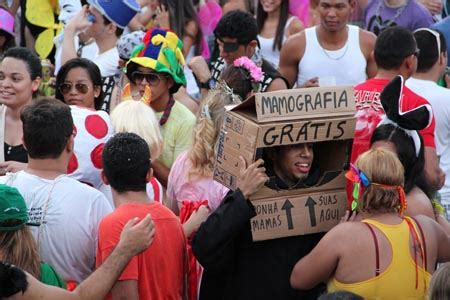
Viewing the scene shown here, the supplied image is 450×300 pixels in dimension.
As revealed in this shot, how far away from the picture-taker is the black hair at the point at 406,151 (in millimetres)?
5598

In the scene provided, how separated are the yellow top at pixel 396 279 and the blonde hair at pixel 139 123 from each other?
1555 millimetres

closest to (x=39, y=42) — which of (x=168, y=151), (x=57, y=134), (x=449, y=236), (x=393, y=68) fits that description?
(x=168, y=151)

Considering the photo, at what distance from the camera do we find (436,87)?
754cm

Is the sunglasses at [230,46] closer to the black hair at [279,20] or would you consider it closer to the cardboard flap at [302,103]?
the black hair at [279,20]

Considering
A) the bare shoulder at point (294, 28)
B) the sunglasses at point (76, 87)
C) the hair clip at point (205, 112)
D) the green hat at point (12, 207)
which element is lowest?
the green hat at point (12, 207)

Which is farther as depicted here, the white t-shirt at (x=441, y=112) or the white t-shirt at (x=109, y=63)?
the white t-shirt at (x=109, y=63)

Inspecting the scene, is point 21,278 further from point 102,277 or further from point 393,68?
point 393,68

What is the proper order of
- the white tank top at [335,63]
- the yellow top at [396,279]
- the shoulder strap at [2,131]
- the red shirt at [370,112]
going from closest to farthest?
the yellow top at [396,279]
the red shirt at [370,112]
the shoulder strap at [2,131]
the white tank top at [335,63]

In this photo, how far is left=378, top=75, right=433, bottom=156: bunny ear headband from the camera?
5.65 meters

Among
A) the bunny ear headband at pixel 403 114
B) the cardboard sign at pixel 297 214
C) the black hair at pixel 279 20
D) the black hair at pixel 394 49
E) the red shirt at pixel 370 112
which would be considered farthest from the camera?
the black hair at pixel 279 20

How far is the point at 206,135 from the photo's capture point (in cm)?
574

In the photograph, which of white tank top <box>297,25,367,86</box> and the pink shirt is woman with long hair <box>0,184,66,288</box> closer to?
the pink shirt

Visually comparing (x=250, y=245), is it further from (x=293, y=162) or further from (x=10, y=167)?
(x=10, y=167)

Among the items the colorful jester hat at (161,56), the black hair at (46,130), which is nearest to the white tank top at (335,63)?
the colorful jester hat at (161,56)
